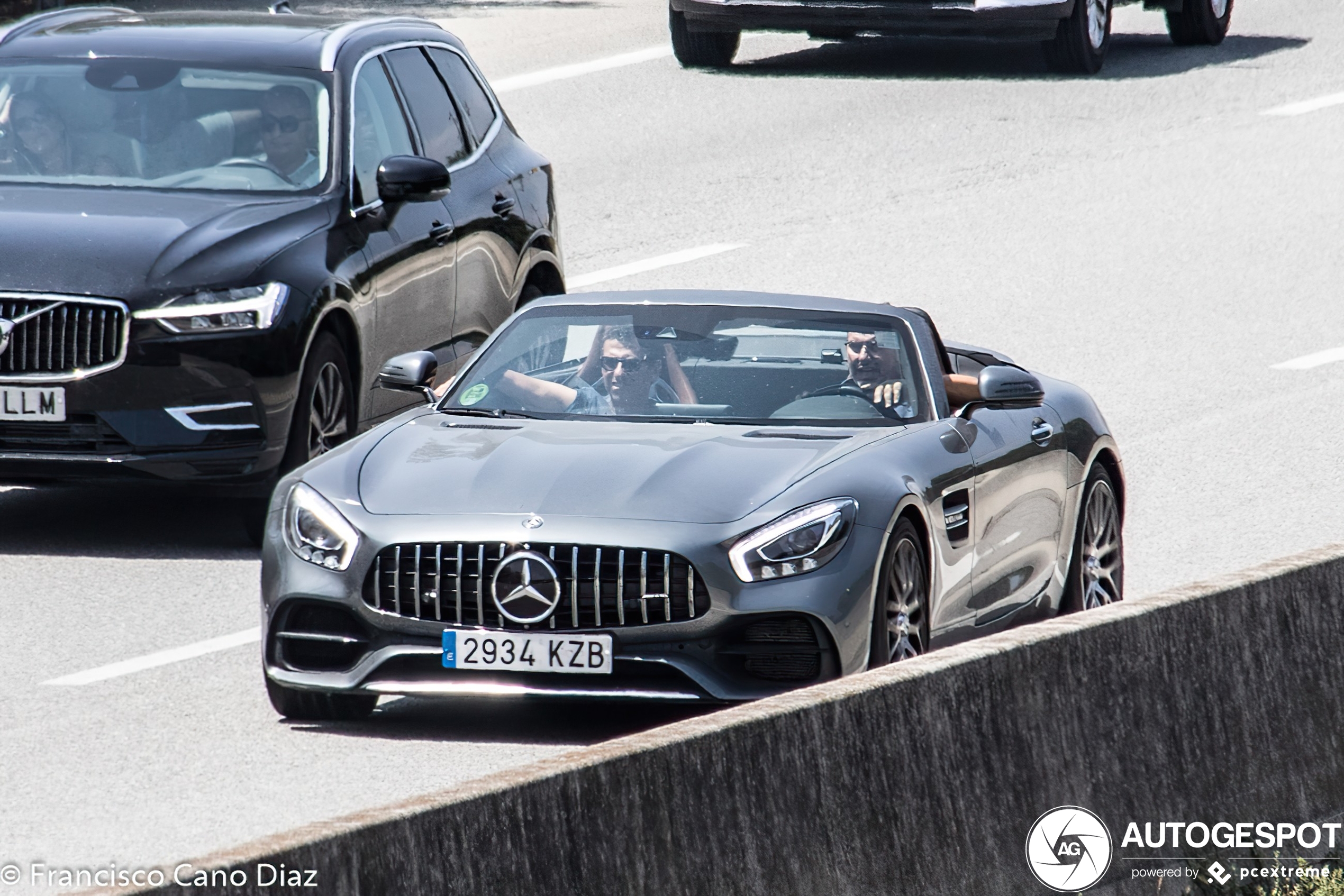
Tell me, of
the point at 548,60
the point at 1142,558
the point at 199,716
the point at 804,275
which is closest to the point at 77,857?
the point at 199,716

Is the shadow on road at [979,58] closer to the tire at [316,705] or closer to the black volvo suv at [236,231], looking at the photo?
the black volvo suv at [236,231]

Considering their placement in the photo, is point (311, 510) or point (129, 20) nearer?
point (311, 510)

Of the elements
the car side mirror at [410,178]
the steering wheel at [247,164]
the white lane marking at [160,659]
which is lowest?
the white lane marking at [160,659]

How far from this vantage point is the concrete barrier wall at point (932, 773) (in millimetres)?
4492

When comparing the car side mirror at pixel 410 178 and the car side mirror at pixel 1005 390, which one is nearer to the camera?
the car side mirror at pixel 1005 390

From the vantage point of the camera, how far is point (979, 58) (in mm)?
23016

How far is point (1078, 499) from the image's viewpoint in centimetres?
927

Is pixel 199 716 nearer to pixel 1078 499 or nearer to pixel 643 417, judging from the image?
pixel 643 417

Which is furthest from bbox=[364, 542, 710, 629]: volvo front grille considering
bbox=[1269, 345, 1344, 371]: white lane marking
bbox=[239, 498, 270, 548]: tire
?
bbox=[1269, 345, 1344, 371]: white lane marking

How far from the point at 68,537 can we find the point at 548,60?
12.4m

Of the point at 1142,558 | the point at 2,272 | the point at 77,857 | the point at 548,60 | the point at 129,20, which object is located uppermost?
the point at 548,60

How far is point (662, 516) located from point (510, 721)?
0.94 m

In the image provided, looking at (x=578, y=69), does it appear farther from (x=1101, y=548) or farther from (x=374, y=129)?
(x=1101, y=548)

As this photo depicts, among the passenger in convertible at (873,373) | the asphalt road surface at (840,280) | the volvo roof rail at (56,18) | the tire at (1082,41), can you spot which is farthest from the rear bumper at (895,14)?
the passenger in convertible at (873,373)
